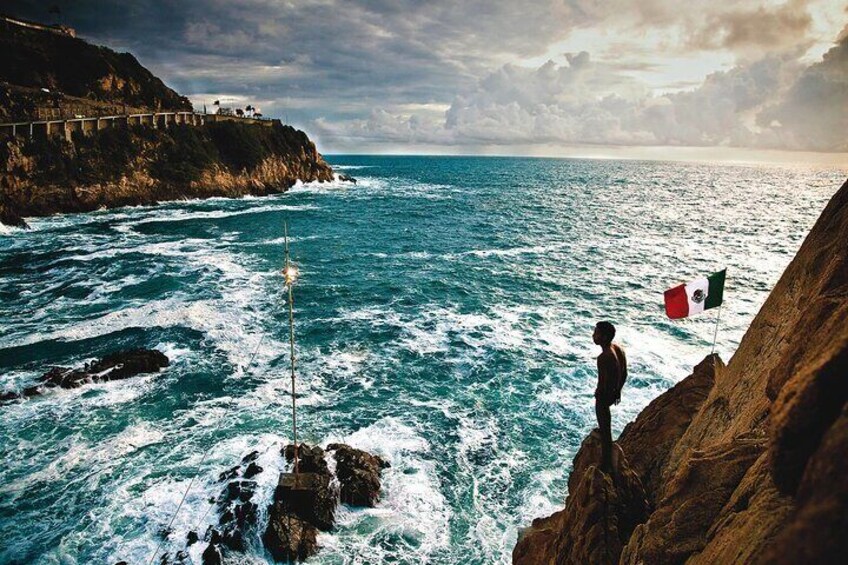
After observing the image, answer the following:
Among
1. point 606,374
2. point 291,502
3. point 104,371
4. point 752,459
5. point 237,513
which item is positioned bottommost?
point 237,513

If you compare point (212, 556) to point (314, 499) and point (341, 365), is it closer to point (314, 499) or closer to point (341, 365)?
point (314, 499)

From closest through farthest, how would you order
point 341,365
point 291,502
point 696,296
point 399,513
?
point 291,502, point 399,513, point 696,296, point 341,365

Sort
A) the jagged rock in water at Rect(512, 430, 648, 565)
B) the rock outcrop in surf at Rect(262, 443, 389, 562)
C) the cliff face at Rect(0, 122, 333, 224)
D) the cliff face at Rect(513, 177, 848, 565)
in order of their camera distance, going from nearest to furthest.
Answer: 1. the cliff face at Rect(513, 177, 848, 565)
2. the jagged rock in water at Rect(512, 430, 648, 565)
3. the rock outcrop in surf at Rect(262, 443, 389, 562)
4. the cliff face at Rect(0, 122, 333, 224)

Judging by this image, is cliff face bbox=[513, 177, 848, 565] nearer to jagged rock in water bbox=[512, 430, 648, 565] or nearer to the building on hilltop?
jagged rock in water bbox=[512, 430, 648, 565]

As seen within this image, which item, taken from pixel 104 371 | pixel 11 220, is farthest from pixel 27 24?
pixel 104 371

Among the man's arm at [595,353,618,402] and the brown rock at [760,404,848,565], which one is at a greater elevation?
the brown rock at [760,404,848,565]

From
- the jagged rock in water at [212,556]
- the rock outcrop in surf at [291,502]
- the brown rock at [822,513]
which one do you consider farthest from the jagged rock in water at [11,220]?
the brown rock at [822,513]

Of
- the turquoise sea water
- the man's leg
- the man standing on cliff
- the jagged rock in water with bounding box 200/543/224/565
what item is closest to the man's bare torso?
the man standing on cliff

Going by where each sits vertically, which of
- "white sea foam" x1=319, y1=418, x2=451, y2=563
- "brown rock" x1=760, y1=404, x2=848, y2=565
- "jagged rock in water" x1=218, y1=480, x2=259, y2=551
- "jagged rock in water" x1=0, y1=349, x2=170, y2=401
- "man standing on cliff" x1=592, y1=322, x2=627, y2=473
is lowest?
"white sea foam" x1=319, y1=418, x2=451, y2=563
